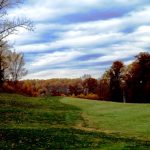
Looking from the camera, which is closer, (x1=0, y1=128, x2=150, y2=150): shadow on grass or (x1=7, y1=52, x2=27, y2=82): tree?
(x1=0, y1=128, x2=150, y2=150): shadow on grass

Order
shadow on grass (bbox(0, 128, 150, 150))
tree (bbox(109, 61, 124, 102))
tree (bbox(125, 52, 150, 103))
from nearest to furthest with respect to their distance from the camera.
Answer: shadow on grass (bbox(0, 128, 150, 150))
tree (bbox(125, 52, 150, 103))
tree (bbox(109, 61, 124, 102))

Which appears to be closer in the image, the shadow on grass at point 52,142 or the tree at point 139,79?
the shadow on grass at point 52,142

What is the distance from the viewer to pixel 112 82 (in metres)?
150

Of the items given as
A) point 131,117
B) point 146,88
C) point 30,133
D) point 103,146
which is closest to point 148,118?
point 131,117

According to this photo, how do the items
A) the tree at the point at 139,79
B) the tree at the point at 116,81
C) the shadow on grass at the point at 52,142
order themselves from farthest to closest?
the tree at the point at 116,81 → the tree at the point at 139,79 → the shadow on grass at the point at 52,142

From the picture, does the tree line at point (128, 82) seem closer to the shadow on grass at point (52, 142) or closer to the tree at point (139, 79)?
the tree at point (139, 79)

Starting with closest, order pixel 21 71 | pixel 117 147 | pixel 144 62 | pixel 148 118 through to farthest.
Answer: pixel 117 147, pixel 148 118, pixel 144 62, pixel 21 71

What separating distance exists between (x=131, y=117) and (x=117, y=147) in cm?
3389

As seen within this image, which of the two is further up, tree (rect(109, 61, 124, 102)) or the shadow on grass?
tree (rect(109, 61, 124, 102))

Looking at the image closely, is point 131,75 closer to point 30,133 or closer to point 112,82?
point 112,82

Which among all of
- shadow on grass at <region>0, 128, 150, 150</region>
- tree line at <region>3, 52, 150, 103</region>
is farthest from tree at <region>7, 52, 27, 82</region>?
shadow on grass at <region>0, 128, 150, 150</region>

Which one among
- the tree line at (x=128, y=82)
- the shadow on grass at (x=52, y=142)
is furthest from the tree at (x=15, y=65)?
the shadow on grass at (x=52, y=142)

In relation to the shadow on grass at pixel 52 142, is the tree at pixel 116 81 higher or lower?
higher

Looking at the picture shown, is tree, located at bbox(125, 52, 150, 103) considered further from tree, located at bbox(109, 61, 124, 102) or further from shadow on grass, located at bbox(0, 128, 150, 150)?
shadow on grass, located at bbox(0, 128, 150, 150)
